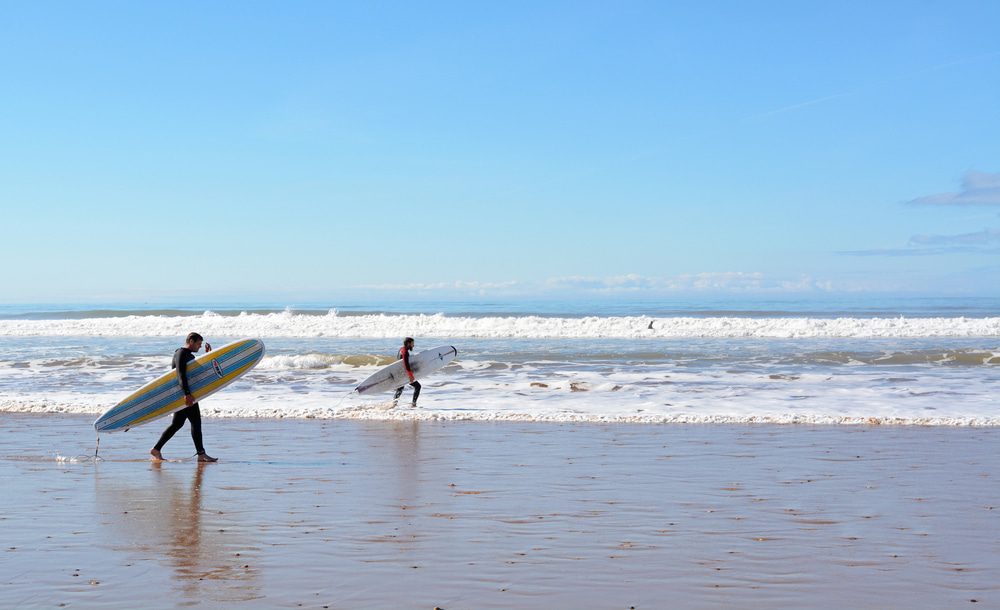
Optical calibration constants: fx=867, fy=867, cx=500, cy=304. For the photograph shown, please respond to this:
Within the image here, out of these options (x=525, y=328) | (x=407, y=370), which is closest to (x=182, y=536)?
Result: (x=407, y=370)

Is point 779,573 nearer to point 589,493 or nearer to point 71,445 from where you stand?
point 589,493

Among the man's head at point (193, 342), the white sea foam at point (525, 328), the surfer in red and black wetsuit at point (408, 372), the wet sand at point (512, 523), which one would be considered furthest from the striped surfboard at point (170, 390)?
the white sea foam at point (525, 328)

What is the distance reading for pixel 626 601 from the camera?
524 centimetres

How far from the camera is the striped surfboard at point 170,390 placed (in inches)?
462

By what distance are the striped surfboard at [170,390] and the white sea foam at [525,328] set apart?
22.1 m

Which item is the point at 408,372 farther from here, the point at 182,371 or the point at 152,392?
the point at 182,371

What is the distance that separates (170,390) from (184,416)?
1.42m

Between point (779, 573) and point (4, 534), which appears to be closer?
point (779, 573)

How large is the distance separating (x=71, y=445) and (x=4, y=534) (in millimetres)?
5196

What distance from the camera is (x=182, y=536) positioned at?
6.85m

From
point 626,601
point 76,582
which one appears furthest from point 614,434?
point 76,582

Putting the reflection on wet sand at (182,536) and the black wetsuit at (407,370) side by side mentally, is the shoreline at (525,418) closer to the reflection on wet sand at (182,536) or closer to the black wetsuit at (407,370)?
the black wetsuit at (407,370)

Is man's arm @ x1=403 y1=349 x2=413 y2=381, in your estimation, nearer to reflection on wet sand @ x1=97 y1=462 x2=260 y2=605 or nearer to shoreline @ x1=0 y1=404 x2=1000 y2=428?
shoreline @ x1=0 y1=404 x2=1000 y2=428

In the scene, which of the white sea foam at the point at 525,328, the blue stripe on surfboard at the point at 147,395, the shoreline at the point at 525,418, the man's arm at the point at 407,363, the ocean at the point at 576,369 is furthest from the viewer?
the white sea foam at the point at 525,328
